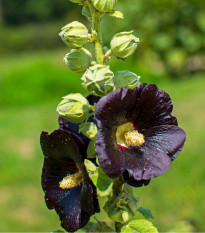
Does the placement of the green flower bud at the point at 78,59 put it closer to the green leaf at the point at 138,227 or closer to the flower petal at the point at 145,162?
the flower petal at the point at 145,162

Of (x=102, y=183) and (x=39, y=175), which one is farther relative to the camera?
(x=39, y=175)

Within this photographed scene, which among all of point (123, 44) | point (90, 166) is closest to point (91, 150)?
point (90, 166)

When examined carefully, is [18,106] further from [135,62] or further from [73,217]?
[73,217]

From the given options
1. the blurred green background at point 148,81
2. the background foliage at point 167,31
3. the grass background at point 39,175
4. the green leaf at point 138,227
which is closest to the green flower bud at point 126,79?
the green leaf at point 138,227

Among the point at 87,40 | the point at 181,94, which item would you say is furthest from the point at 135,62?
the point at 87,40

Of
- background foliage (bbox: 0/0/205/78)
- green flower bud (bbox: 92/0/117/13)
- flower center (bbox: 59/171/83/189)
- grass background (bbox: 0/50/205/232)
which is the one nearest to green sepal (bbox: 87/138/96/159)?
flower center (bbox: 59/171/83/189)

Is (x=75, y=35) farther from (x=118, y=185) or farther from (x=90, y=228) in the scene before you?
(x=90, y=228)

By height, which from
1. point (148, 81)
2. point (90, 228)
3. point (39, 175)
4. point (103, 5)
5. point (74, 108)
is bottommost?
point (148, 81)
